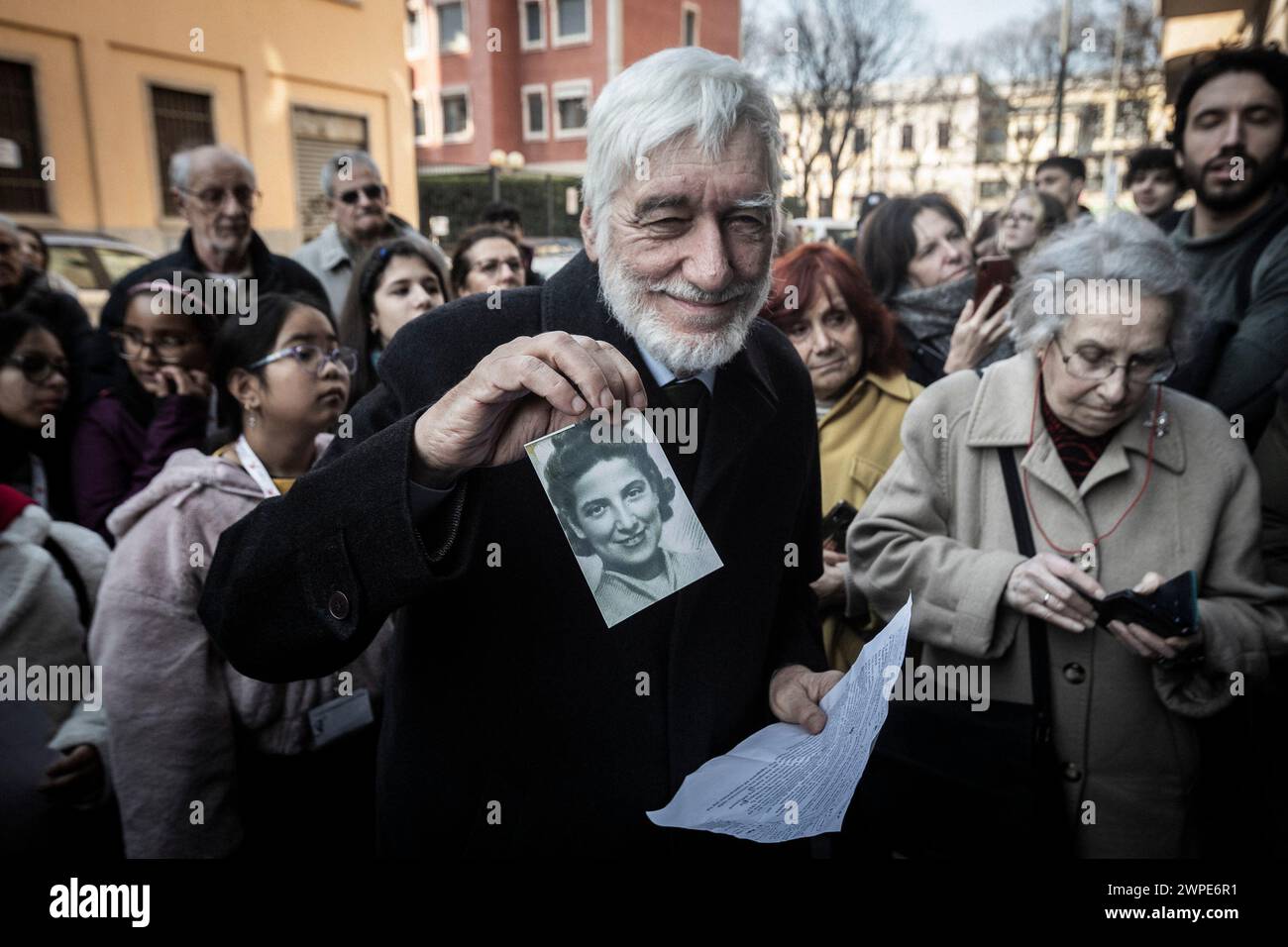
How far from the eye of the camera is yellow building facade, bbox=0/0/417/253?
9797 mm

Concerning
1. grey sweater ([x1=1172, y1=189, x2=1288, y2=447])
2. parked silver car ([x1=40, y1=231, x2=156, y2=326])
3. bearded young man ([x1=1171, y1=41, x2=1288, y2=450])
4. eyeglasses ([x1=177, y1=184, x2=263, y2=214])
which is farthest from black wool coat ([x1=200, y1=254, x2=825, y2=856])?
parked silver car ([x1=40, y1=231, x2=156, y2=326])

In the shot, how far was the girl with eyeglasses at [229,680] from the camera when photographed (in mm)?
Answer: 1812


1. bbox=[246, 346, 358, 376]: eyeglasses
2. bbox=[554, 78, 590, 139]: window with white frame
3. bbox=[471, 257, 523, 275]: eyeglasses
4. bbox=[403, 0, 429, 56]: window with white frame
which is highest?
bbox=[403, 0, 429, 56]: window with white frame

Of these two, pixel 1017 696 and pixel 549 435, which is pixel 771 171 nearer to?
pixel 549 435

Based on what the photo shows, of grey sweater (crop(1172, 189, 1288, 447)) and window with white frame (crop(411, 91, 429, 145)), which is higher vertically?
window with white frame (crop(411, 91, 429, 145))

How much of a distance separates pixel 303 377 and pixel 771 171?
4.69 feet

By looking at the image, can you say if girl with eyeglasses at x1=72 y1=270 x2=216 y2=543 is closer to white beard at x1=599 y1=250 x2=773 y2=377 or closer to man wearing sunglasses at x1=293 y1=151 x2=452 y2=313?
man wearing sunglasses at x1=293 y1=151 x2=452 y2=313

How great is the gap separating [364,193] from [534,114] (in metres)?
22.9

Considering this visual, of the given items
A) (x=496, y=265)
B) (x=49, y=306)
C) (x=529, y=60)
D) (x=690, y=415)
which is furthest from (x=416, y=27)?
(x=690, y=415)

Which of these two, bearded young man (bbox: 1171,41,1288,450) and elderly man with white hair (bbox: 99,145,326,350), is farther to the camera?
elderly man with white hair (bbox: 99,145,326,350)

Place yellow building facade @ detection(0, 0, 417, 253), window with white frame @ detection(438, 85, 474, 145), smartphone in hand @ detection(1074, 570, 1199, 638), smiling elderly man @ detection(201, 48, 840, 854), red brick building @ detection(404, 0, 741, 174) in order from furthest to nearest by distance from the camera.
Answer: window with white frame @ detection(438, 85, 474, 145), red brick building @ detection(404, 0, 741, 174), yellow building facade @ detection(0, 0, 417, 253), smartphone in hand @ detection(1074, 570, 1199, 638), smiling elderly man @ detection(201, 48, 840, 854)

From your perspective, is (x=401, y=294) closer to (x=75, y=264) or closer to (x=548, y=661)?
(x=548, y=661)

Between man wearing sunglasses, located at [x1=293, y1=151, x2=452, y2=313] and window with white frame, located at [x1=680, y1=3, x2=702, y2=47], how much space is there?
1959 cm
